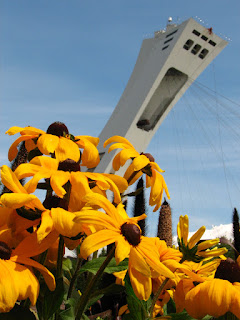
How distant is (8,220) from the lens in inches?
33.4

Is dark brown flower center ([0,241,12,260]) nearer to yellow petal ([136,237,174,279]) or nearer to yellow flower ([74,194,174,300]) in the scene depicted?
yellow flower ([74,194,174,300])

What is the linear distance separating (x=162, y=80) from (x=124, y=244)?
23433 millimetres

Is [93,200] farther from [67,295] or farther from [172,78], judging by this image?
[172,78]

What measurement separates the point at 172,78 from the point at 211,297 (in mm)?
23821

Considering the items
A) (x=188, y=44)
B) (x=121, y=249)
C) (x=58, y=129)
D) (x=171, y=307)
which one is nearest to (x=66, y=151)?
(x=58, y=129)

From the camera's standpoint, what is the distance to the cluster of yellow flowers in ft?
2.51

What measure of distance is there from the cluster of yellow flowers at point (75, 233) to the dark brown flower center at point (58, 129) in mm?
45

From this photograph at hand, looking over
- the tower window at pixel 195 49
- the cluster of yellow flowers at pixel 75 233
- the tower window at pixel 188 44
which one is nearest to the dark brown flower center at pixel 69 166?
the cluster of yellow flowers at pixel 75 233

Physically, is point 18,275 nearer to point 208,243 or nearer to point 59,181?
point 59,181

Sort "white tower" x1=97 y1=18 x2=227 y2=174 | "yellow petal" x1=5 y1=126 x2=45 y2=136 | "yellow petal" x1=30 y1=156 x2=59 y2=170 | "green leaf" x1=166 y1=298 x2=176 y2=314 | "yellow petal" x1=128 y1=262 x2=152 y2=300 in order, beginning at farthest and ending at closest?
"white tower" x1=97 y1=18 x2=227 y2=174 < "green leaf" x1=166 y1=298 x2=176 y2=314 < "yellow petal" x1=5 y1=126 x2=45 y2=136 < "yellow petal" x1=30 y1=156 x2=59 y2=170 < "yellow petal" x1=128 y1=262 x2=152 y2=300

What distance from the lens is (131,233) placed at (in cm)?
86

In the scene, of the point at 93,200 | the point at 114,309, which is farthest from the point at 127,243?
the point at 114,309

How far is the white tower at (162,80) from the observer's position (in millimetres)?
22469

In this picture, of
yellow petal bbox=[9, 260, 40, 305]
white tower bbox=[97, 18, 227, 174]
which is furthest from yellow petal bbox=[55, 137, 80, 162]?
white tower bbox=[97, 18, 227, 174]
